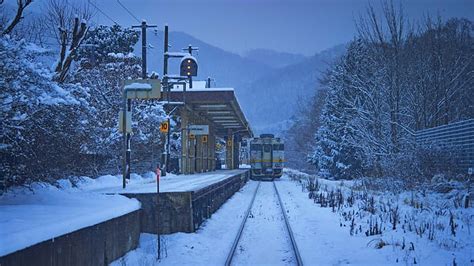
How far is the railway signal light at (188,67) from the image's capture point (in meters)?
24.8

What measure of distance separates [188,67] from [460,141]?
12.9 meters

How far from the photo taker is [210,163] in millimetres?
44594

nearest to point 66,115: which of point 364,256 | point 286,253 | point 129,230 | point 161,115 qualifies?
point 129,230

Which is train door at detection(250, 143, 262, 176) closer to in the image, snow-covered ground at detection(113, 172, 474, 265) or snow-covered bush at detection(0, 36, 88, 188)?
snow-covered ground at detection(113, 172, 474, 265)

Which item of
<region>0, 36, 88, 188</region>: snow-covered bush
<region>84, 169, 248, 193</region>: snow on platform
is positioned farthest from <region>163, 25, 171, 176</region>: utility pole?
<region>0, 36, 88, 188</region>: snow-covered bush

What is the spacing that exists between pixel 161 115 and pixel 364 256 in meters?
18.5

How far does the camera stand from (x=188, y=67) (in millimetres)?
24875

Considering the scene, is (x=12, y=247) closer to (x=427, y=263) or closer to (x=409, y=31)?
(x=427, y=263)

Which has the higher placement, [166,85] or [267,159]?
[166,85]

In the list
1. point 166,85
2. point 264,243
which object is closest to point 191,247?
point 264,243

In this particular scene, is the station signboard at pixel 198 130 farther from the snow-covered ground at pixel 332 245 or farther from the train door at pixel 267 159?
the train door at pixel 267 159

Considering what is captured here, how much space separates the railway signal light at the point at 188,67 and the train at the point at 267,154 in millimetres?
17848

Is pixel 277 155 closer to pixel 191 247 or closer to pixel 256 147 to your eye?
pixel 256 147

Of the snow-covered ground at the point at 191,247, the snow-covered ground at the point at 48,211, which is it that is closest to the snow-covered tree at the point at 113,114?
the snow-covered ground at the point at 191,247
